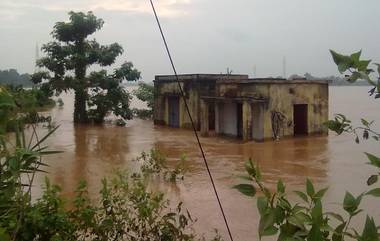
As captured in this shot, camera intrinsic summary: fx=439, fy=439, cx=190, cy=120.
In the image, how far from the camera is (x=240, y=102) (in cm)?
1864

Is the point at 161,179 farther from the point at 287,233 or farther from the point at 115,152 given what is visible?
the point at 287,233

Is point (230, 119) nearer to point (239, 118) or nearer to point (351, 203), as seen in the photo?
point (239, 118)

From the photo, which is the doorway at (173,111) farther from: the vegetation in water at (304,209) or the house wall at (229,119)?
the vegetation in water at (304,209)

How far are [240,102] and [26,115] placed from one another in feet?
52.9

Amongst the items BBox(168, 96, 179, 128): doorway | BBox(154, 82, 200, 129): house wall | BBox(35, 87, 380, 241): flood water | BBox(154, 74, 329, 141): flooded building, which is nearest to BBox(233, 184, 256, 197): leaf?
BBox(35, 87, 380, 241): flood water

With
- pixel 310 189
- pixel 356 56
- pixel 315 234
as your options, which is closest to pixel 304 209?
pixel 310 189

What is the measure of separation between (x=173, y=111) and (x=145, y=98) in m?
7.13

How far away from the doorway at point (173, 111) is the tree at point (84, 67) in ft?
8.88

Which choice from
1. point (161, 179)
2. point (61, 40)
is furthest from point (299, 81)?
point (61, 40)

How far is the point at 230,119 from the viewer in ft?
65.3

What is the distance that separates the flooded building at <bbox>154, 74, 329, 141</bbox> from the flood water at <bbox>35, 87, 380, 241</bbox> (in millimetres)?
756

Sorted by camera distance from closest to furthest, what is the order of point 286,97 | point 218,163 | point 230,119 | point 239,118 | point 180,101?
point 218,163 < point 286,97 < point 239,118 < point 230,119 < point 180,101

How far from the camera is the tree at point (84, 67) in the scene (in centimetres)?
2444

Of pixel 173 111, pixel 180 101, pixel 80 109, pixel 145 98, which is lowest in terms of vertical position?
pixel 173 111
